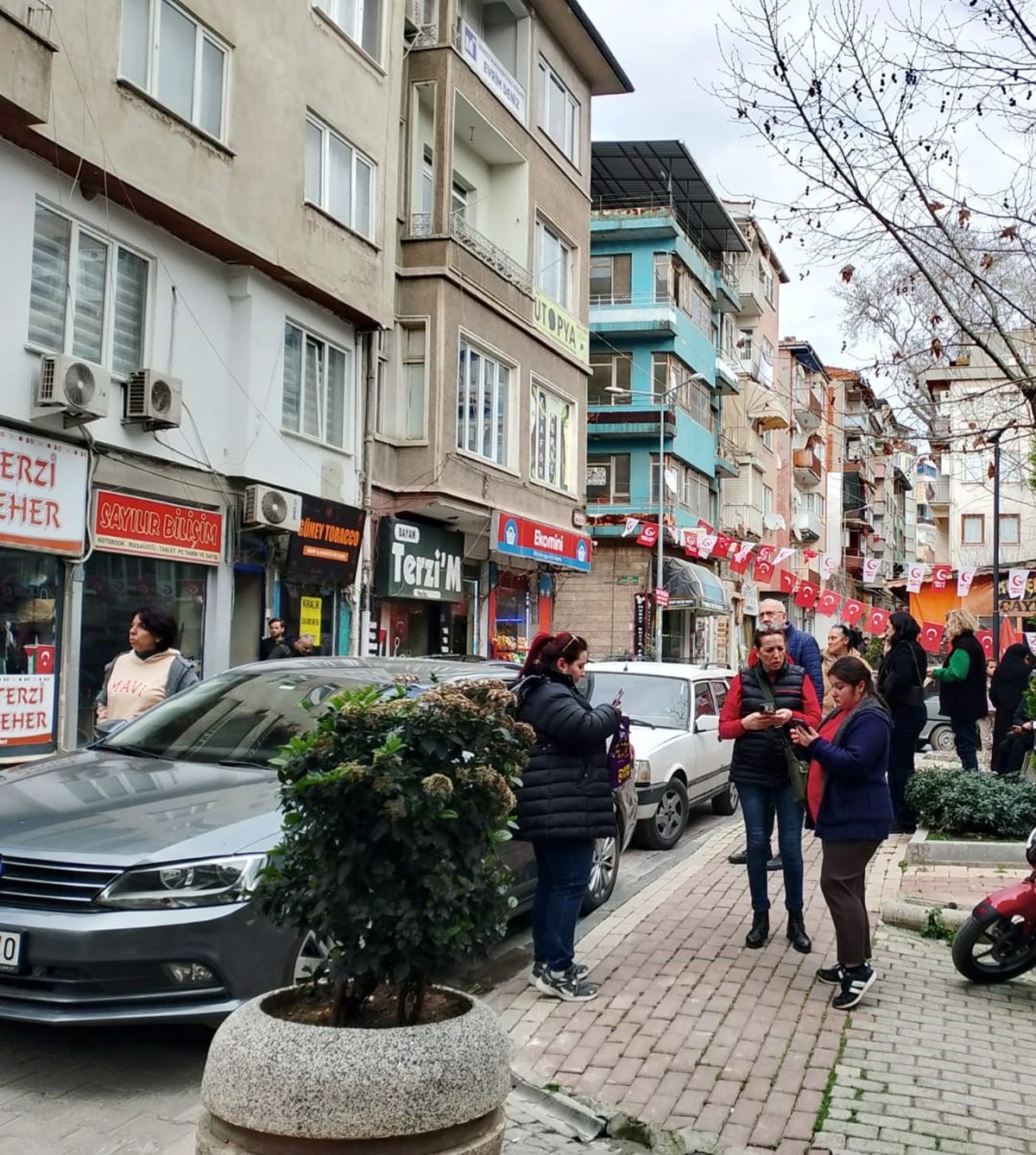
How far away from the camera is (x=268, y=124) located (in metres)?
15.9

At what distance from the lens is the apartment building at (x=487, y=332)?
2034 centimetres

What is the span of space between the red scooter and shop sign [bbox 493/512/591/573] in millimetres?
16279

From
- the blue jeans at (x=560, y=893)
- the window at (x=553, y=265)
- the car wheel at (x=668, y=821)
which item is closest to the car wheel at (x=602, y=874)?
the blue jeans at (x=560, y=893)

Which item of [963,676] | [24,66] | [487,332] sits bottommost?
[963,676]

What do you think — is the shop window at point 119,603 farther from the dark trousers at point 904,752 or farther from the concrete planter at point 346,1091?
the concrete planter at point 346,1091

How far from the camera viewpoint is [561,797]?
5.98 m

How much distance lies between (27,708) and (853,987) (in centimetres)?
934

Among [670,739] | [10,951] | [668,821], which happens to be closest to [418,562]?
[670,739]

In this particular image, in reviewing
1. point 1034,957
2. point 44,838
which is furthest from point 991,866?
point 44,838

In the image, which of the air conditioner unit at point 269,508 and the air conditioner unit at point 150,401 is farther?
the air conditioner unit at point 269,508

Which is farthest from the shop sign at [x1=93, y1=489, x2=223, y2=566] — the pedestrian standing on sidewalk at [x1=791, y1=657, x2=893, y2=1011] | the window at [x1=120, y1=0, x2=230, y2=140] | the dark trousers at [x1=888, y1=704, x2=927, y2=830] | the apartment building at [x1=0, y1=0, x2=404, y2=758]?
the pedestrian standing on sidewalk at [x1=791, y1=657, x2=893, y2=1011]

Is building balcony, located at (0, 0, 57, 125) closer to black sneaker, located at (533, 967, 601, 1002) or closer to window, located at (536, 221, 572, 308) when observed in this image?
black sneaker, located at (533, 967, 601, 1002)

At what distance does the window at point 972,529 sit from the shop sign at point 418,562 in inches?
1927

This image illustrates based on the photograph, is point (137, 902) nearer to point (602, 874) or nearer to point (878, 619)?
point (602, 874)
